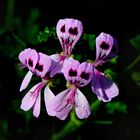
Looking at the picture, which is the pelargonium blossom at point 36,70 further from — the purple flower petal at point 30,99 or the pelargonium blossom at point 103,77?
the pelargonium blossom at point 103,77

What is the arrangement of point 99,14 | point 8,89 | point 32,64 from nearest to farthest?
point 32,64 → point 8,89 → point 99,14

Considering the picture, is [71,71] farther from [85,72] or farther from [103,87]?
[103,87]

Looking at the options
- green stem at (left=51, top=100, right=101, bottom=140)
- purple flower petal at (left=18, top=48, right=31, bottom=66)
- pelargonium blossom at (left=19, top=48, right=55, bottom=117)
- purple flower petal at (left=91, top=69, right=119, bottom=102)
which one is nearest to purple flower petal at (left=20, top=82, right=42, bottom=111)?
pelargonium blossom at (left=19, top=48, right=55, bottom=117)

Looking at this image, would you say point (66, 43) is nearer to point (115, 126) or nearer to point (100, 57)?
point (100, 57)

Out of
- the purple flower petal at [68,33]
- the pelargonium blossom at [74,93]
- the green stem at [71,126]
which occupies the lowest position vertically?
the green stem at [71,126]

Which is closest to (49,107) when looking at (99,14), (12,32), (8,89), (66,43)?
(66,43)

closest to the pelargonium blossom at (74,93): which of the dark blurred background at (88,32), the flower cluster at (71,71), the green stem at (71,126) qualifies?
the flower cluster at (71,71)

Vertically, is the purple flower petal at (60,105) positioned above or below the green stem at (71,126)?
above

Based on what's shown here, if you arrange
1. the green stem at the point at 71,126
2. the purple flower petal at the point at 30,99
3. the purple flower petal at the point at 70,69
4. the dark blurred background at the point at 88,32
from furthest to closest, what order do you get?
the dark blurred background at the point at 88,32
the green stem at the point at 71,126
the purple flower petal at the point at 30,99
the purple flower petal at the point at 70,69
